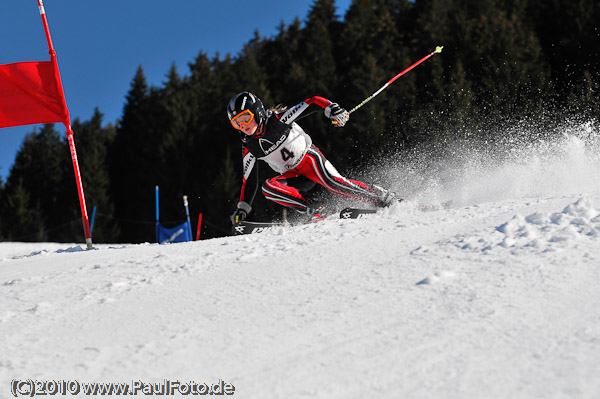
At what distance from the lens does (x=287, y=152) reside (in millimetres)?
6387

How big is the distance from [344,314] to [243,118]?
154 inches

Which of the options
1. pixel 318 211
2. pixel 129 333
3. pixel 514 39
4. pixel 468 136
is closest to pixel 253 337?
pixel 129 333

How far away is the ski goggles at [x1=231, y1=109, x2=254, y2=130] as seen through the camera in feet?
20.2

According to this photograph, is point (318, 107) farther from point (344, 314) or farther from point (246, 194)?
point (344, 314)

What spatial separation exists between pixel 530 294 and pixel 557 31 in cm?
2891

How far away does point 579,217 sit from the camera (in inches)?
149

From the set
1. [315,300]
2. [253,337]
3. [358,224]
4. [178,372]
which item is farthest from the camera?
[358,224]

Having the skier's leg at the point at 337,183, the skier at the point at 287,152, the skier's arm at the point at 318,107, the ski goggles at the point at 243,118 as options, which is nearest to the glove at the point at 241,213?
the skier at the point at 287,152

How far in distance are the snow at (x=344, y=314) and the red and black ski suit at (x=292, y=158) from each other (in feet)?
7.26

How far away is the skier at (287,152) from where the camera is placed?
620 cm

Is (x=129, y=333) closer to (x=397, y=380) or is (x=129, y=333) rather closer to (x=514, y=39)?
(x=397, y=380)

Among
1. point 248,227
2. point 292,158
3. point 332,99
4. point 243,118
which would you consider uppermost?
point 332,99

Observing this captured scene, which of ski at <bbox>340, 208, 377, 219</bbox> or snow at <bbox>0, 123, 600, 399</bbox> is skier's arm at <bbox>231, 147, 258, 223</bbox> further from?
snow at <bbox>0, 123, 600, 399</bbox>

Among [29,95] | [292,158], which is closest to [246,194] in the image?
[292,158]
